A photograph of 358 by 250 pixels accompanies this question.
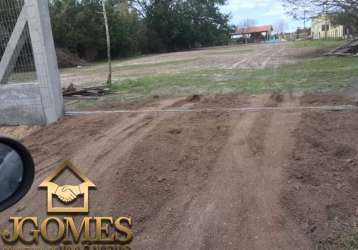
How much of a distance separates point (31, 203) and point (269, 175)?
94.0 inches

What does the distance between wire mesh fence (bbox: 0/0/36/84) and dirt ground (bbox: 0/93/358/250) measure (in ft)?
4.03

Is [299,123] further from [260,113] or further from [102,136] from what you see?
[102,136]

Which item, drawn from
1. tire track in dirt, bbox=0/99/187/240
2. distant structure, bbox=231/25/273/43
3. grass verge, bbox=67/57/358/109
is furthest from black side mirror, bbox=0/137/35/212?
distant structure, bbox=231/25/273/43

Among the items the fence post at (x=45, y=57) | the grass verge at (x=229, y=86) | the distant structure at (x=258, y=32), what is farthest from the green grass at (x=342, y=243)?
the distant structure at (x=258, y=32)

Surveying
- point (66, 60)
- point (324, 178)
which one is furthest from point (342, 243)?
point (66, 60)

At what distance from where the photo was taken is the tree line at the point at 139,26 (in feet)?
131

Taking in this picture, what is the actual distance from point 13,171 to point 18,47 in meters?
6.63

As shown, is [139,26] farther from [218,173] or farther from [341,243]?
[341,243]

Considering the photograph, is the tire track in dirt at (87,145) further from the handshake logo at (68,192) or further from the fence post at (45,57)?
the fence post at (45,57)

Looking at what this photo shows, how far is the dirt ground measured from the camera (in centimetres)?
388

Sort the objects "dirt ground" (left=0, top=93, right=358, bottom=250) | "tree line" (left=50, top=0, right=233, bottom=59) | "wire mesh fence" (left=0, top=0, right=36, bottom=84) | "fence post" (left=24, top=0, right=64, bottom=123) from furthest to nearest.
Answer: "tree line" (left=50, top=0, right=233, bottom=59), "wire mesh fence" (left=0, top=0, right=36, bottom=84), "fence post" (left=24, top=0, right=64, bottom=123), "dirt ground" (left=0, top=93, right=358, bottom=250)

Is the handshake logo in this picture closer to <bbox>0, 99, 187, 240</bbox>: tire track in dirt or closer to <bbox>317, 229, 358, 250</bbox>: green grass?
<bbox>0, 99, 187, 240</bbox>: tire track in dirt

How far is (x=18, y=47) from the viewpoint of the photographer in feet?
28.1

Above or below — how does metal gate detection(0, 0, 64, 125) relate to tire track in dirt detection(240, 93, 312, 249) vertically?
above
